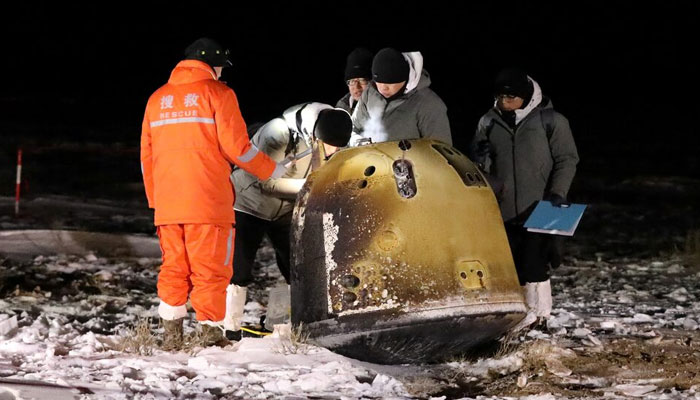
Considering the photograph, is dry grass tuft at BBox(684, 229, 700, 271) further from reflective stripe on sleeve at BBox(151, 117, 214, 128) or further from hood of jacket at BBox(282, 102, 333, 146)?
reflective stripe on sleeve at BBox(151, 117, 214, 128)

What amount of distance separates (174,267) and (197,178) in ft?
1.82

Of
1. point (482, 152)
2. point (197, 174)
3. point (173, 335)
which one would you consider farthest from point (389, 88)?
point (173, 335)

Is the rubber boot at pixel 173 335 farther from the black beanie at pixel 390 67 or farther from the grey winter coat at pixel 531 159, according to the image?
the grey winter coat at pixel 531 159

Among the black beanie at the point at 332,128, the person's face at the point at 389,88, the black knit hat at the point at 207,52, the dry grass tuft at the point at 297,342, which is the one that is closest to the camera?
the dry grass tuft at the point at 297,342

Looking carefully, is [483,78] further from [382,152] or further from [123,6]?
[382,152]

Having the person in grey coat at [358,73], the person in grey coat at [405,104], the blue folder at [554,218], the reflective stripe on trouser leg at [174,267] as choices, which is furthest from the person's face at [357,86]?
the reflective stripe on trouser leg at [174,267]

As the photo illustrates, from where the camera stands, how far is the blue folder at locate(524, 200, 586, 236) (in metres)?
6.96

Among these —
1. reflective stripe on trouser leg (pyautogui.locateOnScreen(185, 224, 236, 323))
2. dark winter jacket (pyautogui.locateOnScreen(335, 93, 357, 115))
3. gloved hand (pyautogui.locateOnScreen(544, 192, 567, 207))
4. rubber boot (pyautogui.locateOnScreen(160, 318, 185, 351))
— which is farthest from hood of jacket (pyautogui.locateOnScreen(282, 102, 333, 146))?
gloved hand (pyautogui.locateOnScreen(544, 192, 567, 207))

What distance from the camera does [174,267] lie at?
6.41 metres

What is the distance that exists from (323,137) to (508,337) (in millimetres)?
1679

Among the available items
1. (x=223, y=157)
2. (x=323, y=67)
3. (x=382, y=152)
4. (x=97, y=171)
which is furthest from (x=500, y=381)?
(x=323, y=67)

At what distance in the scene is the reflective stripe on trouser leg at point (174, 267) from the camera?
637 centimetres

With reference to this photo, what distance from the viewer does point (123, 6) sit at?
235 ft

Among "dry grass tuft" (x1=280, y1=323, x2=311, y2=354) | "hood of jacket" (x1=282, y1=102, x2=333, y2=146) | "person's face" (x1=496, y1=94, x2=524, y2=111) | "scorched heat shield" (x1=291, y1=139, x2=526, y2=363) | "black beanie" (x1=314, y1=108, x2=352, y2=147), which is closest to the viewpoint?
"scorched heat shield" (x1=291, y1=139, x2=526, y2=363)
